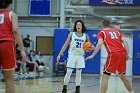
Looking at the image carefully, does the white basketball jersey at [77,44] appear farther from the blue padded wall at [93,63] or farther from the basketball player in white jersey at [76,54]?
the blue padded wall at [93,63]

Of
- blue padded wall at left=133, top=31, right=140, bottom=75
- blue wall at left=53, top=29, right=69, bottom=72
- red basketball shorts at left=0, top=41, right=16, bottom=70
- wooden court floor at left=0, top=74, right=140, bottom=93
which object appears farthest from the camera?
blue wall at left=53, top=29, right=69, bottom=72

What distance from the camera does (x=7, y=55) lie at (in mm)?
5668

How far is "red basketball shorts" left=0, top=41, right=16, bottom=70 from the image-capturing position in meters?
5.66

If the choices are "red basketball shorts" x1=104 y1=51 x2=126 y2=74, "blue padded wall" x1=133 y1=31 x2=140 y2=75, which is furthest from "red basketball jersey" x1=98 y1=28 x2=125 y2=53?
"blue padded wall" x1=133 y1=31 x2=140 y2=75

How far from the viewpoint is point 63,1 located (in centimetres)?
2373

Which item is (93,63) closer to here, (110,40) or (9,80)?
(110,40)

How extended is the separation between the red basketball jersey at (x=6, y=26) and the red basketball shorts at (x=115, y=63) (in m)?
2.87

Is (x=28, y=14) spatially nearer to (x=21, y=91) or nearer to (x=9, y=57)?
(x=21, y=91)

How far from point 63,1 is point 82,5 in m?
1.30

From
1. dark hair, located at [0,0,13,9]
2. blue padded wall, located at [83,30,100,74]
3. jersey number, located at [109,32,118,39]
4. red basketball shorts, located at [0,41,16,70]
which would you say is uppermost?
dark hair, located at [0,0,13,9]

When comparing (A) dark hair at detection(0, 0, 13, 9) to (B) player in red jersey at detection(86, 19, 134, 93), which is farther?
(B) player in red jersey at detection(86, 19, 134, 93)

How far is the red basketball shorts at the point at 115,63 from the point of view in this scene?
799cm

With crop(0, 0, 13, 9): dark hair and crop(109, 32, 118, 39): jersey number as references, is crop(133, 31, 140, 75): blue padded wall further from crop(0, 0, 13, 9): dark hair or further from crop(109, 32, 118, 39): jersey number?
crop(0, 0, 13, 9): dark hair

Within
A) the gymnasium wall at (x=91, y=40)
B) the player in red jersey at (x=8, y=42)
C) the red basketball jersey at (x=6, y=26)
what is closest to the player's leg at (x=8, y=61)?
the player in red jersey at (x=8, y=42)
